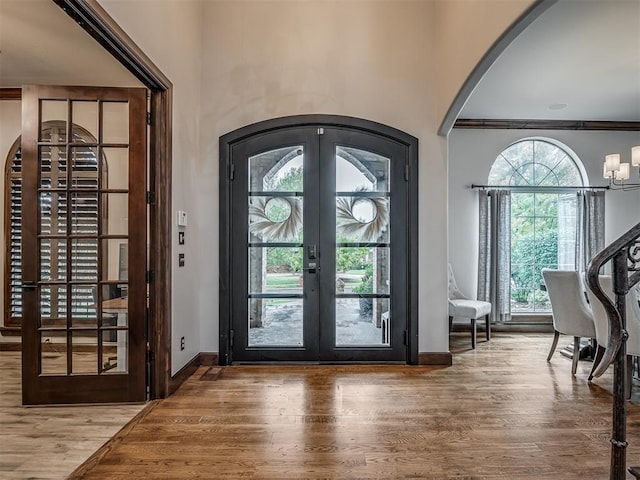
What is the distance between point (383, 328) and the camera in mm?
4098

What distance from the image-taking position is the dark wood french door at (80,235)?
290 centimetres

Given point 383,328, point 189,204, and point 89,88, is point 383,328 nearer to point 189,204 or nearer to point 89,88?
point 189,204

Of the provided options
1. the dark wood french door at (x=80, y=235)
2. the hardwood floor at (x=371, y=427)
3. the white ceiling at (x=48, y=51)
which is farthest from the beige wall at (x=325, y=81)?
the dark wood french door at (x=80, y=235)

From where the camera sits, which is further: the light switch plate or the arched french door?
the arched french door

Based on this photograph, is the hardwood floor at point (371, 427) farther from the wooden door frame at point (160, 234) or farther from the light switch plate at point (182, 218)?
the light switch plate at point (182, 218)

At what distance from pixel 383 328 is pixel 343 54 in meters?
2.83

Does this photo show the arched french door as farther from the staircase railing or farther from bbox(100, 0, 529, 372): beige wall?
the staircase railing

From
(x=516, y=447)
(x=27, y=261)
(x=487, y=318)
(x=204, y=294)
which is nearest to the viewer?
(x=516, y=447)

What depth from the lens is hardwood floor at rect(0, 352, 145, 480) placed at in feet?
7.20

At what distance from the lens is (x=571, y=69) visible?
14.1 ft

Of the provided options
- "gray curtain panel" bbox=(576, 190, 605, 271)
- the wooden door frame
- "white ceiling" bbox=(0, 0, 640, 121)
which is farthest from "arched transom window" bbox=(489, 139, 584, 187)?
the wooden door frame

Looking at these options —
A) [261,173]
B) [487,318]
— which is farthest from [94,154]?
[487,318]

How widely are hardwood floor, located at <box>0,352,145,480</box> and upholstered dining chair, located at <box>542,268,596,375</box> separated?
12.8 ft

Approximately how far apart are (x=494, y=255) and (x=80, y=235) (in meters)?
5.09
